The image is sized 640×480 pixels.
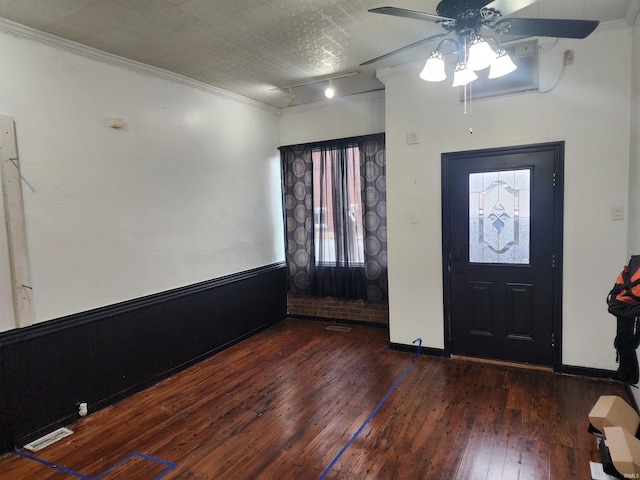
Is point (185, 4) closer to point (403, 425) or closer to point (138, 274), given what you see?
point (138, 274)

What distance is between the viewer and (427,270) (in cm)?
390

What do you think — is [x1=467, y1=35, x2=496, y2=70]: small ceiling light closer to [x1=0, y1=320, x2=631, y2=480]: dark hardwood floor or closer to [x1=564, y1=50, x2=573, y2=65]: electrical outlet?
[x1=564, y1=50, x2=573, y2=65]: electrical outlet

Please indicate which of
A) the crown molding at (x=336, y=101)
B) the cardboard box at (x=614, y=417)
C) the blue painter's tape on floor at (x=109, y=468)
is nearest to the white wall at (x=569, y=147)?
the crown molding at (x=336, y=101)

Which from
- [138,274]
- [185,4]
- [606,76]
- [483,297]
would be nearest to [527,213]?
[483,297]

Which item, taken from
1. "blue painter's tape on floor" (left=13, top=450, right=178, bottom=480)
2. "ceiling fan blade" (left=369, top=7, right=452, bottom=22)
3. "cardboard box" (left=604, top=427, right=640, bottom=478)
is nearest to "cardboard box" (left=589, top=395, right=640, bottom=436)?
"cardboard box" (left=604, top=427, right=640, bottom=478)

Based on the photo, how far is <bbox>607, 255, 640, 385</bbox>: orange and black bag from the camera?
2.18m

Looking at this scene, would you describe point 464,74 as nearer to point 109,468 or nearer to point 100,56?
point 100,56

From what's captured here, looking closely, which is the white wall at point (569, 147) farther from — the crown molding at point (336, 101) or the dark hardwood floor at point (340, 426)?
the crown molding at point (336, 101)

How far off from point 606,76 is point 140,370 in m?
4.61

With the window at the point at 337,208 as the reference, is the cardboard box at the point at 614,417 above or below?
below

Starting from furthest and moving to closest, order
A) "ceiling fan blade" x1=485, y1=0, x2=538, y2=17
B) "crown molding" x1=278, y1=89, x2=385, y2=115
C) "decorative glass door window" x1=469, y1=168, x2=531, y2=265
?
1. "crown molding" x1=278, y1=89, x2=385, y2=115
2. "decorative glass door window" x1=469, y1=168, x2=531, y2=265
3. "ceiling fan blade" x1=485, y1=0, x2=538, y2=17

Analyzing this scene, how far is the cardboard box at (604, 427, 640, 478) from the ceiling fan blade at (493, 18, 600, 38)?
7.03ft

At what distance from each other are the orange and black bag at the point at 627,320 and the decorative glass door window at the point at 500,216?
1.05 metres

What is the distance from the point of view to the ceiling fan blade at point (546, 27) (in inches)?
73.9
